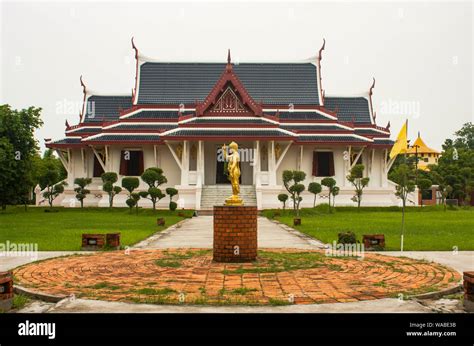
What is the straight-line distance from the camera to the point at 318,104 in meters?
37.5

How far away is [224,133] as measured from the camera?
102 ft

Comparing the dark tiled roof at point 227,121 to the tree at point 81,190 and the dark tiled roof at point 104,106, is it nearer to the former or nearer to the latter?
the tree at point 81,190

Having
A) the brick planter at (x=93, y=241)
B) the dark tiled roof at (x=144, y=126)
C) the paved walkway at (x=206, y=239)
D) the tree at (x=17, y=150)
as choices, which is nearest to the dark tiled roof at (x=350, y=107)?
the dark tiled roof at (x=144, y=126)

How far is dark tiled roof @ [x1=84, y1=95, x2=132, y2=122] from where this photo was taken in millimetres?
38281

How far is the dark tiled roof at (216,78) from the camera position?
38.1 m

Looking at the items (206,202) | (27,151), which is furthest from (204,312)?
(27,151)

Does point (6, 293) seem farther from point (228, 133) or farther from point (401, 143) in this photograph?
point (228, 133)

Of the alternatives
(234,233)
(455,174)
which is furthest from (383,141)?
(234,233)

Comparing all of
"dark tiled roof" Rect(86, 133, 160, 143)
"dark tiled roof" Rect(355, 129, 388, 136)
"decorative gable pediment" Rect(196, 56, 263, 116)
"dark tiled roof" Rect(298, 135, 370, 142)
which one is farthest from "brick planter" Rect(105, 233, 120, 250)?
"dark tiled roof" Rect(355, 129, 388, 136)

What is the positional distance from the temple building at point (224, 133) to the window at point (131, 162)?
6 centimetres

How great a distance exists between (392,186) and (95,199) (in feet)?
65.4

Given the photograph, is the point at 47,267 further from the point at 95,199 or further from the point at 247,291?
the point at 95,199

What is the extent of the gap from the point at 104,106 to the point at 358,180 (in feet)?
63.2

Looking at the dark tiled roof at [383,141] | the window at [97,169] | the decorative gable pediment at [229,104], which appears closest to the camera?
the decorative gable pediment at [229,104]
